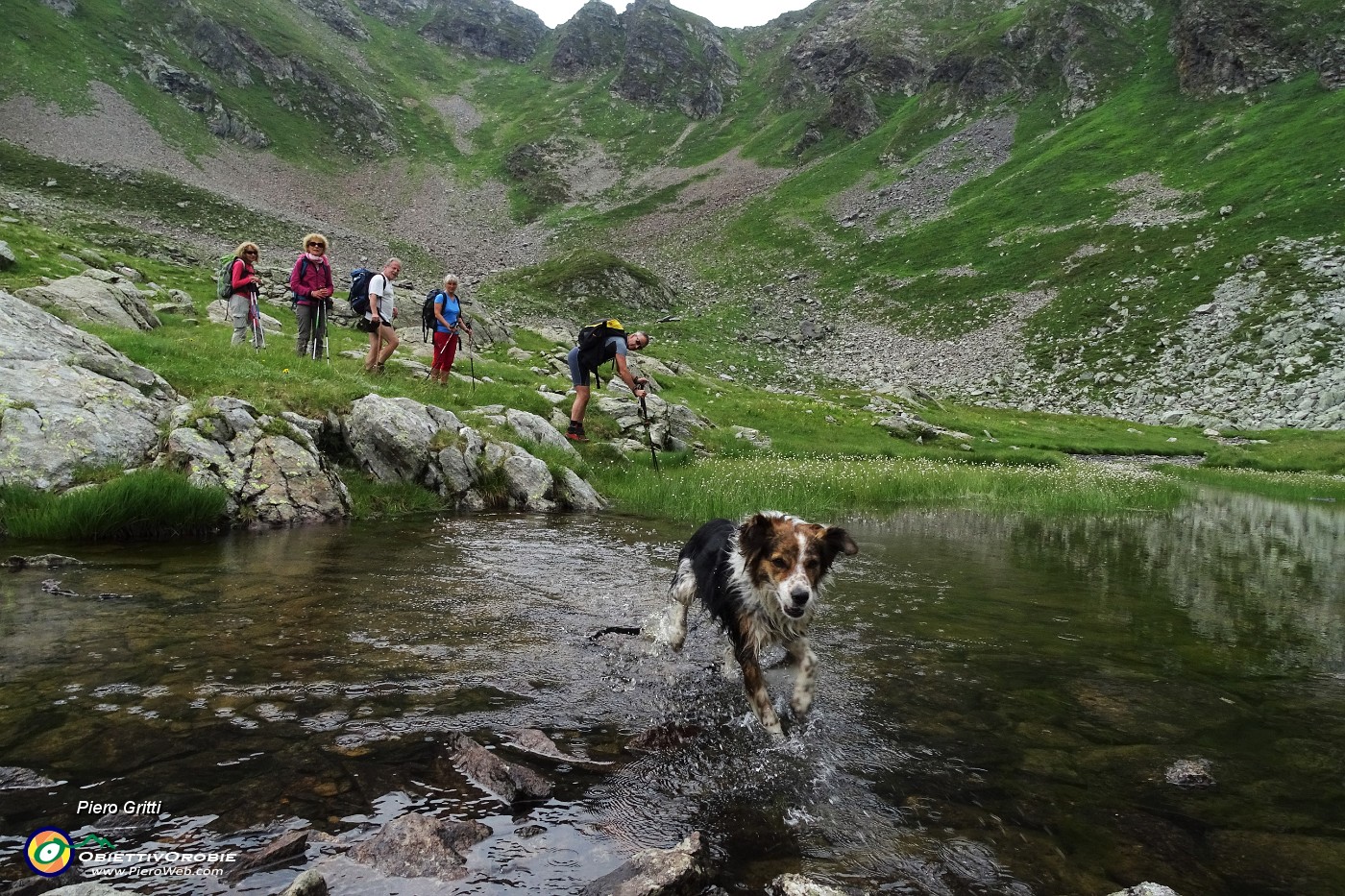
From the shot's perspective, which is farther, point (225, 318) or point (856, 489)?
point (225, 318)

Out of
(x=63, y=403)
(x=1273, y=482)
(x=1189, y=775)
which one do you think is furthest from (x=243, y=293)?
(x=1273, y=482)

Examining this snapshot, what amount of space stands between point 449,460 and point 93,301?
47.1 ft

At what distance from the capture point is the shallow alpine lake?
3.71 metres

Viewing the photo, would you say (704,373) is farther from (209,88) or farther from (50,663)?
(209,88)

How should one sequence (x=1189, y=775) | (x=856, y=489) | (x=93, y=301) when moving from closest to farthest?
(x=1189, y=775) → (x=856, y=489) → (x=93, y=301)

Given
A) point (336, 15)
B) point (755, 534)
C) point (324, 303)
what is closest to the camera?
point (755, 534)

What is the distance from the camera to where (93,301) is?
20.7 meters

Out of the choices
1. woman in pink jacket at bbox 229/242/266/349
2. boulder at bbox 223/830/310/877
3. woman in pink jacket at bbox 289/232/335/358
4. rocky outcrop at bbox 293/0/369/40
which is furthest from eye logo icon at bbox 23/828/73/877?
rocky outcrop at bbox 293/0/369/40

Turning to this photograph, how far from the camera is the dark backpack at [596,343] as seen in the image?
18.4m

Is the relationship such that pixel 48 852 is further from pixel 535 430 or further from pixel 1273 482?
pixel 1273 482

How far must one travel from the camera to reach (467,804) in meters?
3.98

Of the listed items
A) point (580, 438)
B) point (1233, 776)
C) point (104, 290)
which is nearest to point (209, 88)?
point (104, 290)

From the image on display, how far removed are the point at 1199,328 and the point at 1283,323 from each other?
494 centimetres

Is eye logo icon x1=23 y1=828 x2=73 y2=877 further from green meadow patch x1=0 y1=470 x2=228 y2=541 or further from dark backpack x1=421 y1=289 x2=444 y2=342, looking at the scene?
dark backpack x1=421 y1=289 x2=444 y2=342
